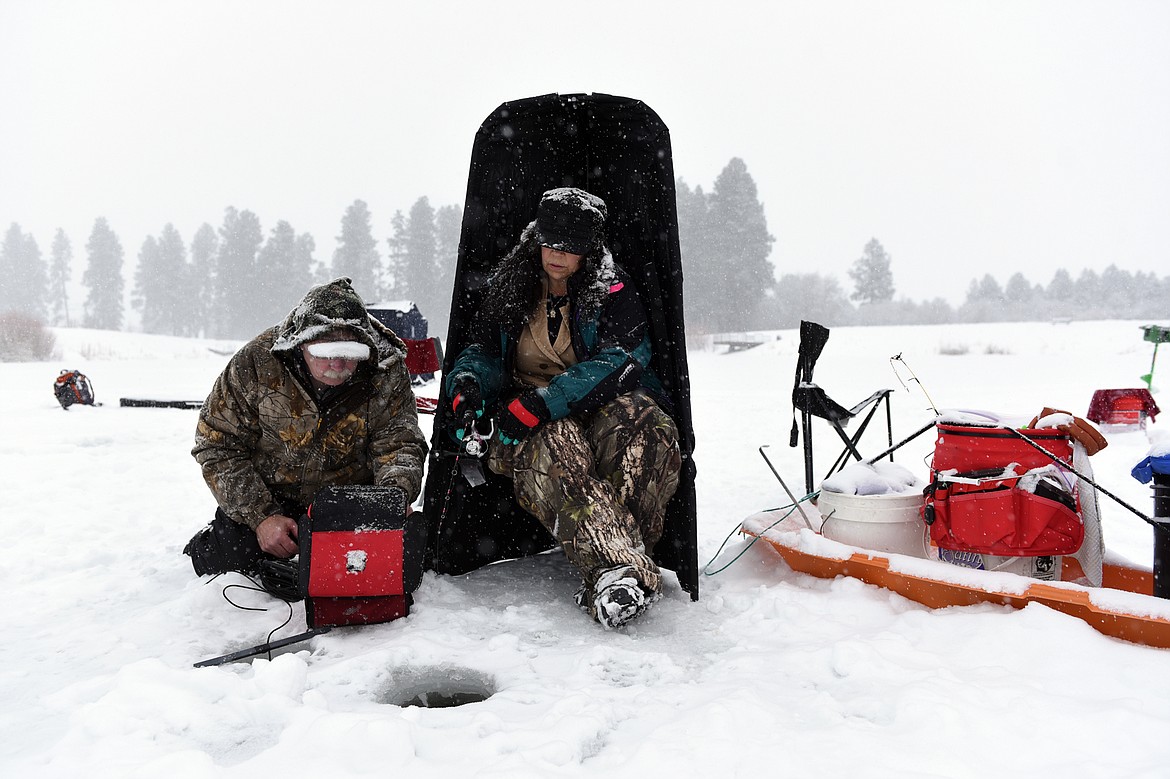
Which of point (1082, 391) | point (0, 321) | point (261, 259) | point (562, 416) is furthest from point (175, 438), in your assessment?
point (261, 259)

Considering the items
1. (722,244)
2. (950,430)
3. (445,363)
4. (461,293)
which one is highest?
(722,244)

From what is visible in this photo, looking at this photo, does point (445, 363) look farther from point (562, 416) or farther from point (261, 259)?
point (261, 259)

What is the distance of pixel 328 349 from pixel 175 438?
521 centimetres

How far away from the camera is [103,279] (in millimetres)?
59719

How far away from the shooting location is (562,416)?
2.65 metres

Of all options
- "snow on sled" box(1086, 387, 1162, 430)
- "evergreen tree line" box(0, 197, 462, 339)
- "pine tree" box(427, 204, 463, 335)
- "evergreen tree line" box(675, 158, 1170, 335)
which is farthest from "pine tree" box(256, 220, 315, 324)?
"snow on sled" box(1086, 387, 1162, 430)

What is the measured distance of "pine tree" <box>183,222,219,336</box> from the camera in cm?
5725

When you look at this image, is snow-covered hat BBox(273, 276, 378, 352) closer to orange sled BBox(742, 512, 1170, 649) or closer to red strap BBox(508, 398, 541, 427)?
red strap BBox(508, 398, 541, 427)

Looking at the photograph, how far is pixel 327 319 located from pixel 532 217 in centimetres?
134

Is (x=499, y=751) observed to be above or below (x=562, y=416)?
below

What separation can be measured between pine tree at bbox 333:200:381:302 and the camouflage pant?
1947 inches

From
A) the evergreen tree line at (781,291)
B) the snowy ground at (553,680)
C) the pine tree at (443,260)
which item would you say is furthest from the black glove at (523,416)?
the pine tree at (443,260)

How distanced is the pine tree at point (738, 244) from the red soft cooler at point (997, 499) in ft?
120

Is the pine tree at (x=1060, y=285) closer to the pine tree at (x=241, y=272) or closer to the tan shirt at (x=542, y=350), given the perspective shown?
the pine tree at (x=241, y=272)
